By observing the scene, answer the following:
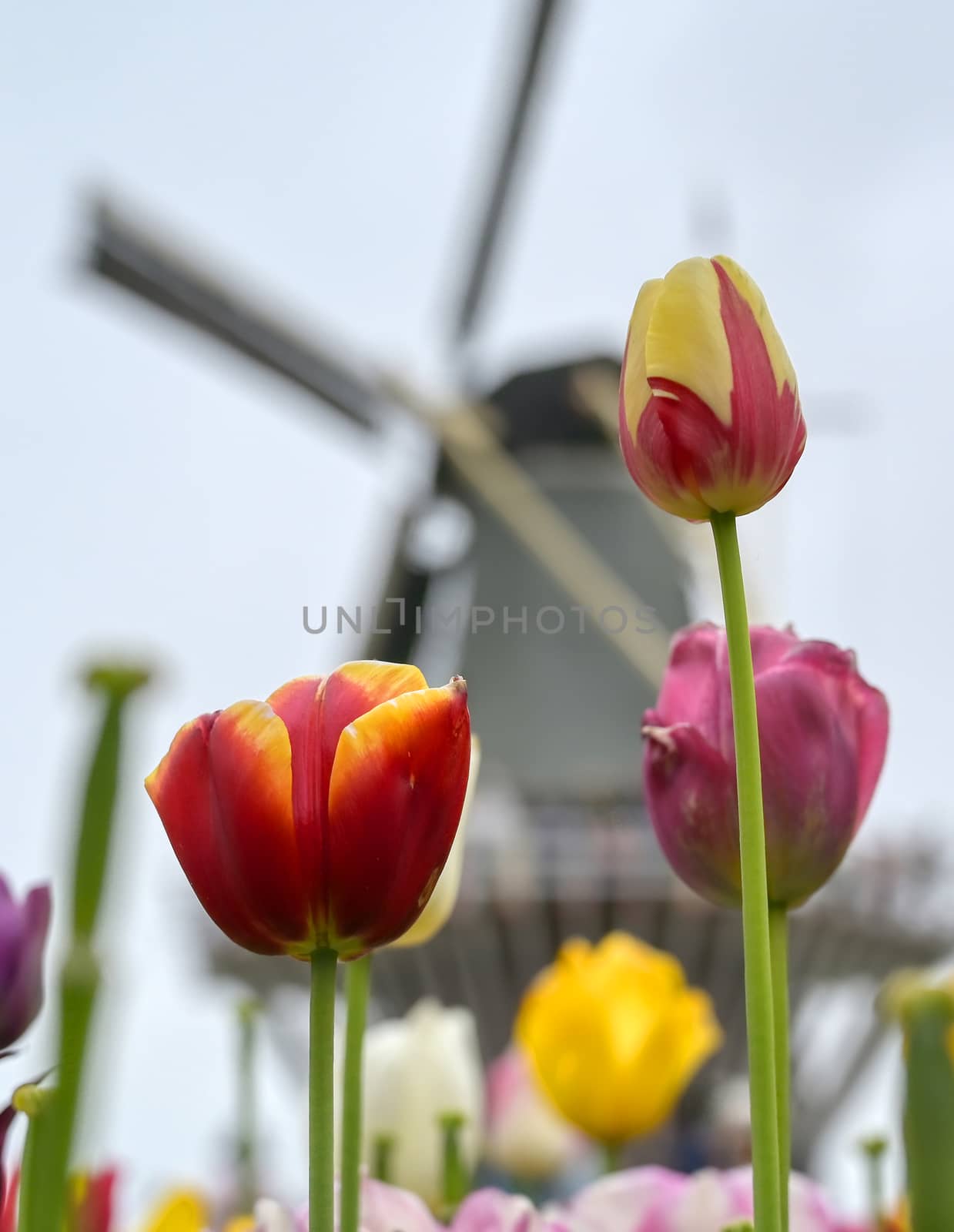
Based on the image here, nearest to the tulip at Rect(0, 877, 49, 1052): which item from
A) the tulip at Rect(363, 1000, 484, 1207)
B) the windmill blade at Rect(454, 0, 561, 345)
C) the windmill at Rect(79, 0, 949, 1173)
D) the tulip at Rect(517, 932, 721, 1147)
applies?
the tulip at Rect(363, 1000, 484, 1207)

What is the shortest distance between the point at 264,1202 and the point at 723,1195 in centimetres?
21

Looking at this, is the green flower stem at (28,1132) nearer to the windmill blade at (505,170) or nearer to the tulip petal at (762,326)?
the tulip petal at (762,326)

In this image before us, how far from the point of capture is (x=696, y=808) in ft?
1.69

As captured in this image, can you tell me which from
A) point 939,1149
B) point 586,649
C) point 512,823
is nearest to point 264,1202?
point 939,1149

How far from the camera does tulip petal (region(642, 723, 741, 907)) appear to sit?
1.68 ft

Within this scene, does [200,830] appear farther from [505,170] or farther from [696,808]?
[505,170]

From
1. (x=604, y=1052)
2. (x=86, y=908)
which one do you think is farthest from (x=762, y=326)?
(x=604, y=1052)

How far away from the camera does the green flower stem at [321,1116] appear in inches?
15.0

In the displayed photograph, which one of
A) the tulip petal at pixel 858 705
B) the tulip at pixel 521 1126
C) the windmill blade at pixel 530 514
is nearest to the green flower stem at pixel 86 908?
the tulip petal at pixel 858 705

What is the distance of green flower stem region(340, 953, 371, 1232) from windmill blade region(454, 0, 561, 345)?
34.9 ft

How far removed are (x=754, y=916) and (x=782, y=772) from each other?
120 mm

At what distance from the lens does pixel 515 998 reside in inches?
357

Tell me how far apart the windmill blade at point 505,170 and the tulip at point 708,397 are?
1060cm

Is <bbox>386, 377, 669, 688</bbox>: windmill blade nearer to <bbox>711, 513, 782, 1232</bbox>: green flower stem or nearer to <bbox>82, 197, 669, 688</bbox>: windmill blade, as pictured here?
<bbox>82, 197, 669, 688</bbox>: windmill blade
